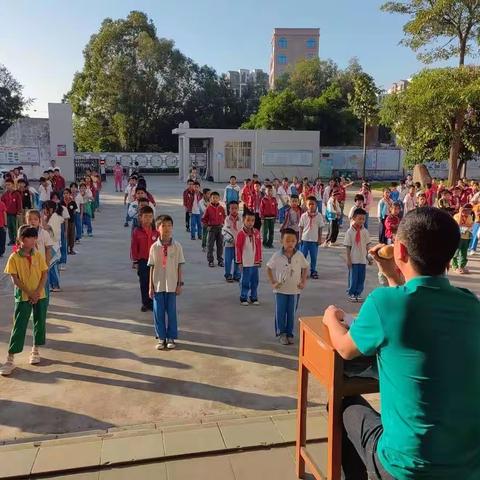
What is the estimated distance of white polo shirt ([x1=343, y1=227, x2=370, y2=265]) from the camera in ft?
26.2

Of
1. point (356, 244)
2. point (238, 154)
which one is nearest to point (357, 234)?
point (356, 244)

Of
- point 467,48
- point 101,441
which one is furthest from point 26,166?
point 101,441

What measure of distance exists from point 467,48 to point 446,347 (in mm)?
25425

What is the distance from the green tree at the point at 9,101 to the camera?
145 ft

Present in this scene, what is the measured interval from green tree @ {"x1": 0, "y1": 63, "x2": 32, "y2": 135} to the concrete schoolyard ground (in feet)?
131

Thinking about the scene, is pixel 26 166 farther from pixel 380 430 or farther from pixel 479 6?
pixel 380 430

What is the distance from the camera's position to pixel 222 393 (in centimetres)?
502

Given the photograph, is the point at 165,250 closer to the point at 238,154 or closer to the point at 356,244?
the point at 356,244

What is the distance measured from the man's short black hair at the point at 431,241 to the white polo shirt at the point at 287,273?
13.6 feet

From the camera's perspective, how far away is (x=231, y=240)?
9156 millimetres

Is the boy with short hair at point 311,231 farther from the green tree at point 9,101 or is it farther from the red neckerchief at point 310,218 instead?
the green tree at point 9,101

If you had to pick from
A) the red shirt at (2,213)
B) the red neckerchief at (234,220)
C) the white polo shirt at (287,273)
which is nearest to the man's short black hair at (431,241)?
the white polo shirt at (287,273)

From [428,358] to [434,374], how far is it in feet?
0.21

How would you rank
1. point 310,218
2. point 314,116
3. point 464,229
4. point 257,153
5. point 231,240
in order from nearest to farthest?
point 231,240
point 310,218
point 464,229
point 257,153
point 314,116
